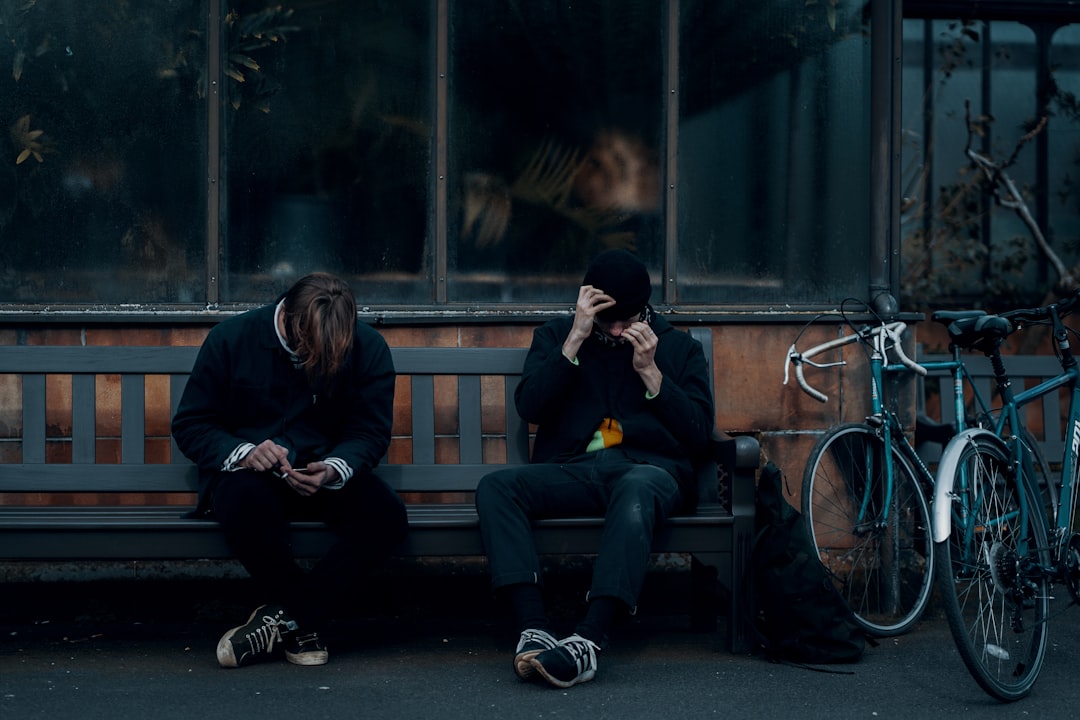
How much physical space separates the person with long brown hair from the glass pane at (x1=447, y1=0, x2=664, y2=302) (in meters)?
1.14

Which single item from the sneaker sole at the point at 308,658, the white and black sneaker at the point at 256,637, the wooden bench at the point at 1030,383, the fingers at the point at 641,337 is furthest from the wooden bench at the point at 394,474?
the wooden bench at the point at 1030,383

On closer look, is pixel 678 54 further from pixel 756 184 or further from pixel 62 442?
pixel 62 442

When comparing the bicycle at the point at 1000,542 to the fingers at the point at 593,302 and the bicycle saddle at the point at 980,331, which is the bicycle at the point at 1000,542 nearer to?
the bicycle saddle at the point at 980,331

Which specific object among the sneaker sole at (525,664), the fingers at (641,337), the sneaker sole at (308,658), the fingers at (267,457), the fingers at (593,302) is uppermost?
the fingers at (593,302)

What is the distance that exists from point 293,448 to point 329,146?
63.0 inches

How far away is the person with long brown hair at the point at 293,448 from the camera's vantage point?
464cm

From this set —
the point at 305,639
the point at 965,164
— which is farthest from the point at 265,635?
the point at 965,164

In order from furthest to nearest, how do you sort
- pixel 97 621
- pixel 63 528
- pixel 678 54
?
pixel 678 54
pixel 97 621
pixel 63 528

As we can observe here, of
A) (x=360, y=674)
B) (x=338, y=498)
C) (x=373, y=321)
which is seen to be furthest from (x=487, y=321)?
(x=360, y=674)

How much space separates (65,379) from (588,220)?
2.31 metres

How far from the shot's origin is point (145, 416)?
5527 mm

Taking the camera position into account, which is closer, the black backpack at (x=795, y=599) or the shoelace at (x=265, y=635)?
the shoelace at (x=265, y=635)

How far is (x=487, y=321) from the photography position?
19.0 ft

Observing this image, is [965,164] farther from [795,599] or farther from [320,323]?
[320,323]
